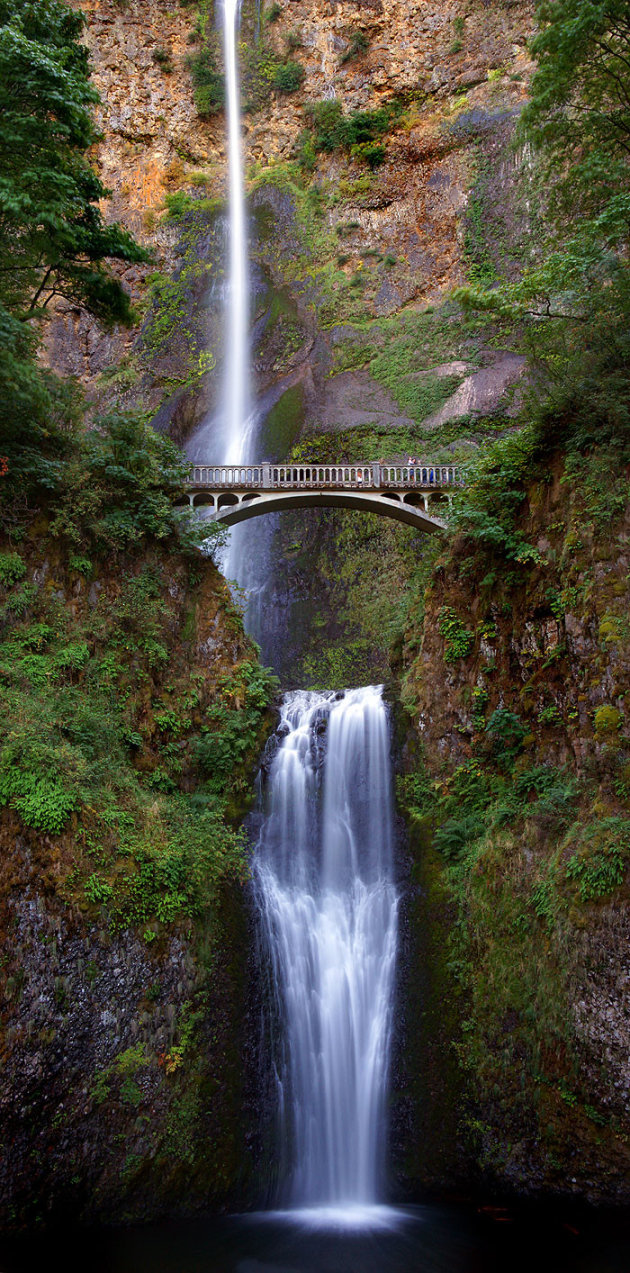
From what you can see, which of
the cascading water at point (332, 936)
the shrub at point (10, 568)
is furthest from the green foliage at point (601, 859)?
the shrub at point (10, 568)

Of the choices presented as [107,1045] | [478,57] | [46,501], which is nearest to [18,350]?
[46,501]

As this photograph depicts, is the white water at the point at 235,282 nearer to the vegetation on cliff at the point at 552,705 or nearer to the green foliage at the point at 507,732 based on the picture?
the vegetation on cliff at the point at 552,705

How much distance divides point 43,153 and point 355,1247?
14950 millimetres

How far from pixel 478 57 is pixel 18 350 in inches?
1206

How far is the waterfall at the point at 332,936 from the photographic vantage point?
30.8ft

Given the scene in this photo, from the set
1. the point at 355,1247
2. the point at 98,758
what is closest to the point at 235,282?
the point at 98,758

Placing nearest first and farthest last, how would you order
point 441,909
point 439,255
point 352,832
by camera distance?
point 441,909 → point 352,832 → point 439,255

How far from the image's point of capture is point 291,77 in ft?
113

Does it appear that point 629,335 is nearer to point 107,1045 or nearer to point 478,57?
point 107,1045

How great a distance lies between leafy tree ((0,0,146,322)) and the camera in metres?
10.1

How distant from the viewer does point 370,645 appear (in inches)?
870

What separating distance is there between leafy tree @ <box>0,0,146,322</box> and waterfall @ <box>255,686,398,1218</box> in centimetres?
923

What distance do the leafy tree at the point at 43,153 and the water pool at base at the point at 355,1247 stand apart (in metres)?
12.4

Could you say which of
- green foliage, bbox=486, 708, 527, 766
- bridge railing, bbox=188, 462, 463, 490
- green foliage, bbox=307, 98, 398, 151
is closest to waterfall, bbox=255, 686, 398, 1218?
green foliage, bbox=486, 708, 527, 766
